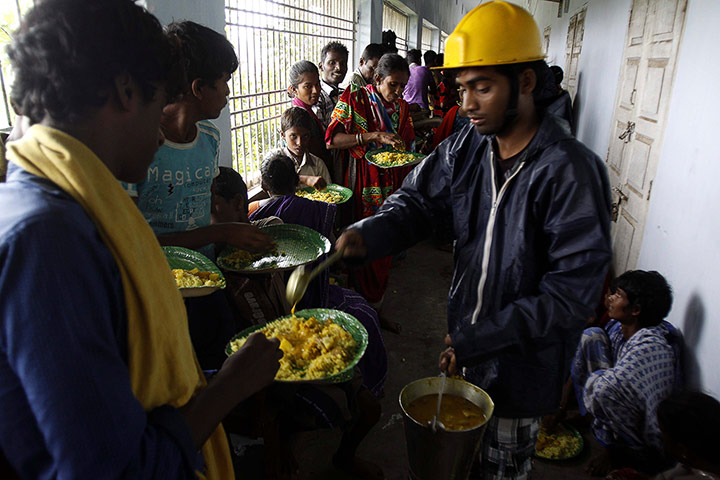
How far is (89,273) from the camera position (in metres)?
0.74

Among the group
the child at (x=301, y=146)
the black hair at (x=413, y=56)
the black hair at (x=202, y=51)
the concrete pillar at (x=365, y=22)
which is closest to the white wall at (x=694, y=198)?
the black hair at (x=202, y=51)

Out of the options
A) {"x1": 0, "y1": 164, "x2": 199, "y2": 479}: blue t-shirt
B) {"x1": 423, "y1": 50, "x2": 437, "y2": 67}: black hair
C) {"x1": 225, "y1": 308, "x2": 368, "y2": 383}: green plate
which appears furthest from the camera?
{"x1": 423, "y1": 50, "x2": 437, "y2": 67}: black hair

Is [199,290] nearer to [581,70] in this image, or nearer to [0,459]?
[0,459]

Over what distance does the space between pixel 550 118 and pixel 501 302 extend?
26.3 inches

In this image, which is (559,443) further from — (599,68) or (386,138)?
(599,68)

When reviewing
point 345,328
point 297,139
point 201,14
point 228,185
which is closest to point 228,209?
point 228,185

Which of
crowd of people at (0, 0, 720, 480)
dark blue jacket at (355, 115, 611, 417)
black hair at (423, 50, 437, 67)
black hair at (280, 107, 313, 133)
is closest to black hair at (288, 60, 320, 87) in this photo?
black hair at (280, 107, 313, 133)

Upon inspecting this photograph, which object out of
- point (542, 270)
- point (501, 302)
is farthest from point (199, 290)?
point (542, 270)

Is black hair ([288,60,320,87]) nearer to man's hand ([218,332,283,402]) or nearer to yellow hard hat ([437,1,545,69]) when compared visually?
yellow hard hat ([437,1,545,69])

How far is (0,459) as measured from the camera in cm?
75

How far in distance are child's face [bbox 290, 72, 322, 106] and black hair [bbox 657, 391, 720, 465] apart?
381 cm

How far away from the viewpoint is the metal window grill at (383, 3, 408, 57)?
12.1 metres

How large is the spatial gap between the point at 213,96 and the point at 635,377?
255 centimetres

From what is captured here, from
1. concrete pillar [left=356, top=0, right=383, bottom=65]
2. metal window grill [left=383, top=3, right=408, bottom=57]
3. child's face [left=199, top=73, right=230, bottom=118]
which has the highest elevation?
metal window grill [left=383, top=3, right=408, bottom=57]
